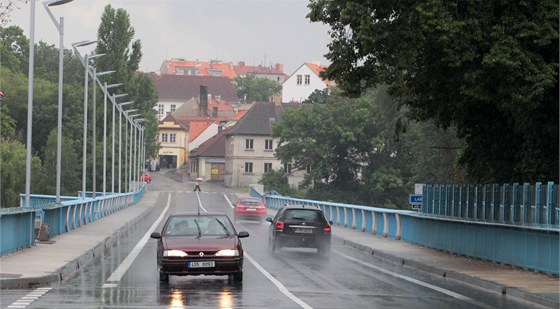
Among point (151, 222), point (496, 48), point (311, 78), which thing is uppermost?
point (311, 78)

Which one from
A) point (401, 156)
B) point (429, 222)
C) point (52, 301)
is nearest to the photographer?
point (52, 301)

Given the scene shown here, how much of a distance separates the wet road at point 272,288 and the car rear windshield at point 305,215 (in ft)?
6.61

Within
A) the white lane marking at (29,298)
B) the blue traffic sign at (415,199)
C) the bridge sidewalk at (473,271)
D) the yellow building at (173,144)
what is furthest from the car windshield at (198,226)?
the yellow building at (173,144)

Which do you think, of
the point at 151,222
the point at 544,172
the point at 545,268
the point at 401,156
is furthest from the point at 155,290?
the point at 401,156

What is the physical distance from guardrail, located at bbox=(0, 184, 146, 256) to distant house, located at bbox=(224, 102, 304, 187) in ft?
288

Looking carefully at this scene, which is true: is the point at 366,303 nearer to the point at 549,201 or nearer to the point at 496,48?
the point at 549,201

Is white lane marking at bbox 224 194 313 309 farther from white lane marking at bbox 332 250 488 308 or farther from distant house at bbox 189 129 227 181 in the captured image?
distant house at bbox 189 129 227 181

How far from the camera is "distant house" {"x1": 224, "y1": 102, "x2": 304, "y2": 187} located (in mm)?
152500

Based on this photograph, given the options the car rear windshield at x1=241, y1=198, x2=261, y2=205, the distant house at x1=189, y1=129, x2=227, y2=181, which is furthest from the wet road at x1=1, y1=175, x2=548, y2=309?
the distant house at x1=189, y1=129, x2=227, y2=181

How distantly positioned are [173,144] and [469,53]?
171715 mm

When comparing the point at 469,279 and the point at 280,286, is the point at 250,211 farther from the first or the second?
the point at 280,286

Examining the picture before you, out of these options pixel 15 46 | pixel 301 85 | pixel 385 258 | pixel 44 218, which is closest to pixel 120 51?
pixel 15 46

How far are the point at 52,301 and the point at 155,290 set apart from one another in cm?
280

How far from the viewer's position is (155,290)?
65.6 feet
